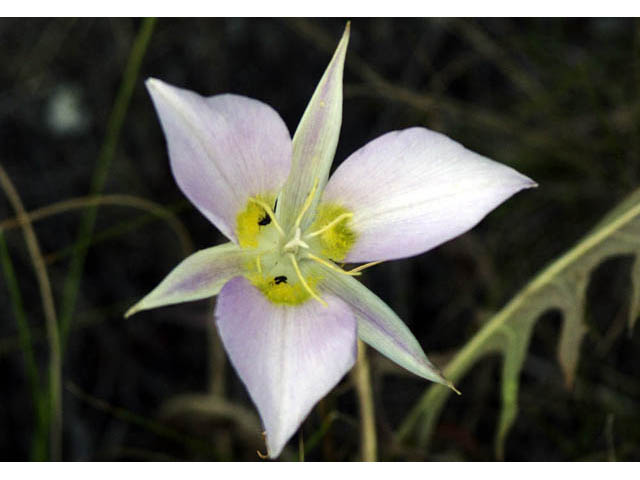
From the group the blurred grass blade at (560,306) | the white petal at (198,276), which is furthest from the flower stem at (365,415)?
the white petal at (198,276)

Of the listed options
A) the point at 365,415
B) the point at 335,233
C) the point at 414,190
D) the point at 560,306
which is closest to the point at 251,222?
the point at 335,233

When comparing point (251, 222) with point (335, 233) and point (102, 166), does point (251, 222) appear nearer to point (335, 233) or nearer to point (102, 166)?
point (335, 233)

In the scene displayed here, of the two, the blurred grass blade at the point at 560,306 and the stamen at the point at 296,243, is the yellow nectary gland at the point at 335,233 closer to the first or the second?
the stamen at the point at 296,243

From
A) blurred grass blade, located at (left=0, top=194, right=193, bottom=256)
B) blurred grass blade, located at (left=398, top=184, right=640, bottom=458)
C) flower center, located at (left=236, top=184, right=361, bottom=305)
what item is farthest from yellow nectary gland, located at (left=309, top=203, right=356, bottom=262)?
blurred grass blade, located at (left=0, top=194, right=193, bottom=256)

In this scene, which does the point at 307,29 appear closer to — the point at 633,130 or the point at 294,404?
the point at 633,130

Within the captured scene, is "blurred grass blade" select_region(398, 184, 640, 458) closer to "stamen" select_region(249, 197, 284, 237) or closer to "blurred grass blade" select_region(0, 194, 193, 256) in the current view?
"stamen" select_region(249, 197, 284, 237)

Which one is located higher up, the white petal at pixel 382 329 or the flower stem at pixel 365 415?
the white petal at pixel 382 329

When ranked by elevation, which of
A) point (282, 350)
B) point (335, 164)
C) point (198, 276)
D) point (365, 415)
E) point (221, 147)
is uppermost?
point (335, 164)
